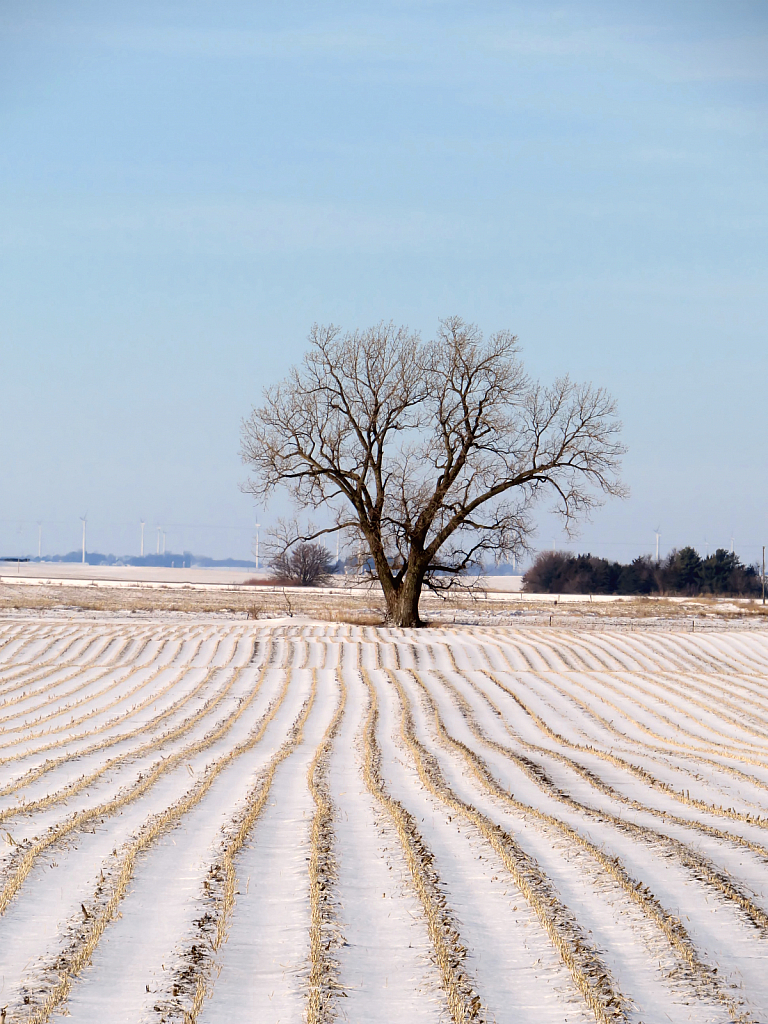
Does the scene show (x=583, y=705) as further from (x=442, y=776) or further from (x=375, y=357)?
(x=375, y=357)

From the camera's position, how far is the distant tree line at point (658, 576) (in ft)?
235

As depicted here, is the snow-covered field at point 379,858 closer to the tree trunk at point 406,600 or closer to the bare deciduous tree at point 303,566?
the tree trunk at point 406,600

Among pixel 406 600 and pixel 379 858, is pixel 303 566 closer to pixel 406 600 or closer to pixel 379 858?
pixel 406 600

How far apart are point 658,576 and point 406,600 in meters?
54.4

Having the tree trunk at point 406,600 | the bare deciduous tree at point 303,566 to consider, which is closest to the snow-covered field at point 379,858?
the tree trunk at point 406,600

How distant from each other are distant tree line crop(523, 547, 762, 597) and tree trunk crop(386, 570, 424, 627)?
4958cm

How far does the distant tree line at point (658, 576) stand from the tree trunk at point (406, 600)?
163 feet

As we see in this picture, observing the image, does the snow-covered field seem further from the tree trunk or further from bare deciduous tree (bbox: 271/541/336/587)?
bare deciduous tree (bbox: 271/541/336/587)

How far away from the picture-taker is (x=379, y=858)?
5.00m

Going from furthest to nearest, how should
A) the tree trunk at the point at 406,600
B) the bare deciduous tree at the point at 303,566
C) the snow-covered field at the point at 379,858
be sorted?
the bare deciduous tree at the point at 303,566 → the tree trunk at the point at 406,600 → the snow-covered field at the point at 379,858

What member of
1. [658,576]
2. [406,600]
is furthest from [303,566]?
[406,600]

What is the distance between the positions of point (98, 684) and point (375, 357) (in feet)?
38.6

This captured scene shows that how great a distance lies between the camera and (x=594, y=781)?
7453 mm

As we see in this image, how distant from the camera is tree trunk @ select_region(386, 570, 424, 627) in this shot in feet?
72.7
